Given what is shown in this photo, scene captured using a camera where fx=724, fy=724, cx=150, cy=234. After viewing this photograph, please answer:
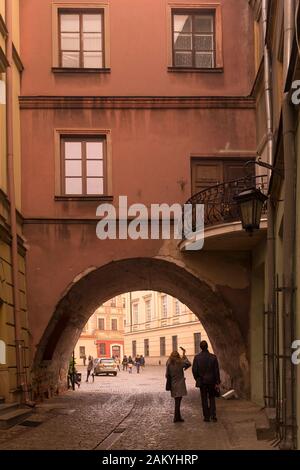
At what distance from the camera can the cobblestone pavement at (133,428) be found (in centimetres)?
1079

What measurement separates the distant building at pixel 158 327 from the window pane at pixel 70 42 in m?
28.4

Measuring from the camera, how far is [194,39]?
732 inches

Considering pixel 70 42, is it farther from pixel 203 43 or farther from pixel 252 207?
pixel 252 207

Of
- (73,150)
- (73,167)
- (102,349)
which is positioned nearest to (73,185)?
(73,167)

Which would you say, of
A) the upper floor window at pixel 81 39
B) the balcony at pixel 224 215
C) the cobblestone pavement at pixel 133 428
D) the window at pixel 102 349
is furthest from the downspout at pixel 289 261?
the window at pixel 102 349

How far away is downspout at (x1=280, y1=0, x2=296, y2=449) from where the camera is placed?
9.41 metres

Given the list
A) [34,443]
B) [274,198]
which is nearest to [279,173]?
[274,198]

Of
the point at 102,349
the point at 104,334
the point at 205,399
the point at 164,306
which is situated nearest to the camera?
the point at 205,399

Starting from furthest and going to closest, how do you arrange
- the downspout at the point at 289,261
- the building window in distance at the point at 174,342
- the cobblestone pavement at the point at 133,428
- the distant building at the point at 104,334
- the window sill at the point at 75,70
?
1. the distant building at the point at 104,334
2. the building window in distance at the point at 174,342
3. the window sill at the point at 75,70
4. the cobblestone pavement at the point at 133,428
5. the downspout at the point at 289,261

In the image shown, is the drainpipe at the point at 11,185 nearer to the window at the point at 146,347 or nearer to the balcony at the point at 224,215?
the balcony at the point at 224,215

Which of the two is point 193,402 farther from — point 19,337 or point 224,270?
point 19,337

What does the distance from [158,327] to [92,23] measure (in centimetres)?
3790

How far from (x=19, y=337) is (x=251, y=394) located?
5670 mm
